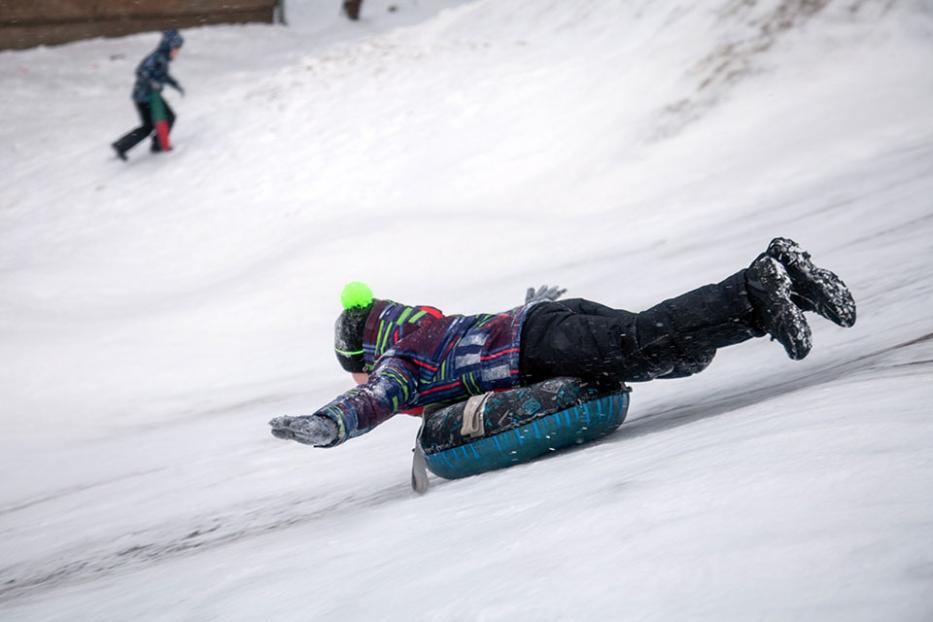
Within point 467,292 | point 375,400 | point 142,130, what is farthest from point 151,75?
point 375,400

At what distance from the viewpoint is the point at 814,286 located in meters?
2.39

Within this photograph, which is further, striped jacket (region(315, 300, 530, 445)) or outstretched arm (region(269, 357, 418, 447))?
striped jacket (region(315, 300, 530, 445))

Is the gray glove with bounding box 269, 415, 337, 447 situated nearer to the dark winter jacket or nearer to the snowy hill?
the snowy hill

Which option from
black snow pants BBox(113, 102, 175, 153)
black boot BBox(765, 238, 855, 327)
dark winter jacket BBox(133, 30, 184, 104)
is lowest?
black boot BBox(765, 238, 855, 327)

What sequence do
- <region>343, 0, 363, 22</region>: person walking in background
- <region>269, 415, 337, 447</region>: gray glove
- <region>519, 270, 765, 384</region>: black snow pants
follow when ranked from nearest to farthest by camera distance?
<region>269, 415, 337, 447</region>: gray glove → <region>519, 270, 765, 384</region>: black snow pants → <region>343, 0, 363, 22</region>: person walking in background

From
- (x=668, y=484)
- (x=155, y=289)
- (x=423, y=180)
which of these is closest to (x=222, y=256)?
(x=155, y=289)

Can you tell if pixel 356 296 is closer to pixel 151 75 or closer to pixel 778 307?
pixel 778 307

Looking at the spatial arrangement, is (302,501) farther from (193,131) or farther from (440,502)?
(193,131)

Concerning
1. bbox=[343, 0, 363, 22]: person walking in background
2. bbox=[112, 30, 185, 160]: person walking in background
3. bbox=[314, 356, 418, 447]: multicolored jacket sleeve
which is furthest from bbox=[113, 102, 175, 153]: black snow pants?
bbox=[314, 356, 418, 447]: multicolored jacket sleeve

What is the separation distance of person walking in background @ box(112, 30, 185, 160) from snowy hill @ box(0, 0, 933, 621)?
30 cm

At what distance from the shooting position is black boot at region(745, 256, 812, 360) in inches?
90.2

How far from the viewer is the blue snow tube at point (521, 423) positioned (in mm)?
2631

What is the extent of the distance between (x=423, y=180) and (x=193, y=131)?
4208 millimetres

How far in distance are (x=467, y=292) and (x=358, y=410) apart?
12.9 feet
